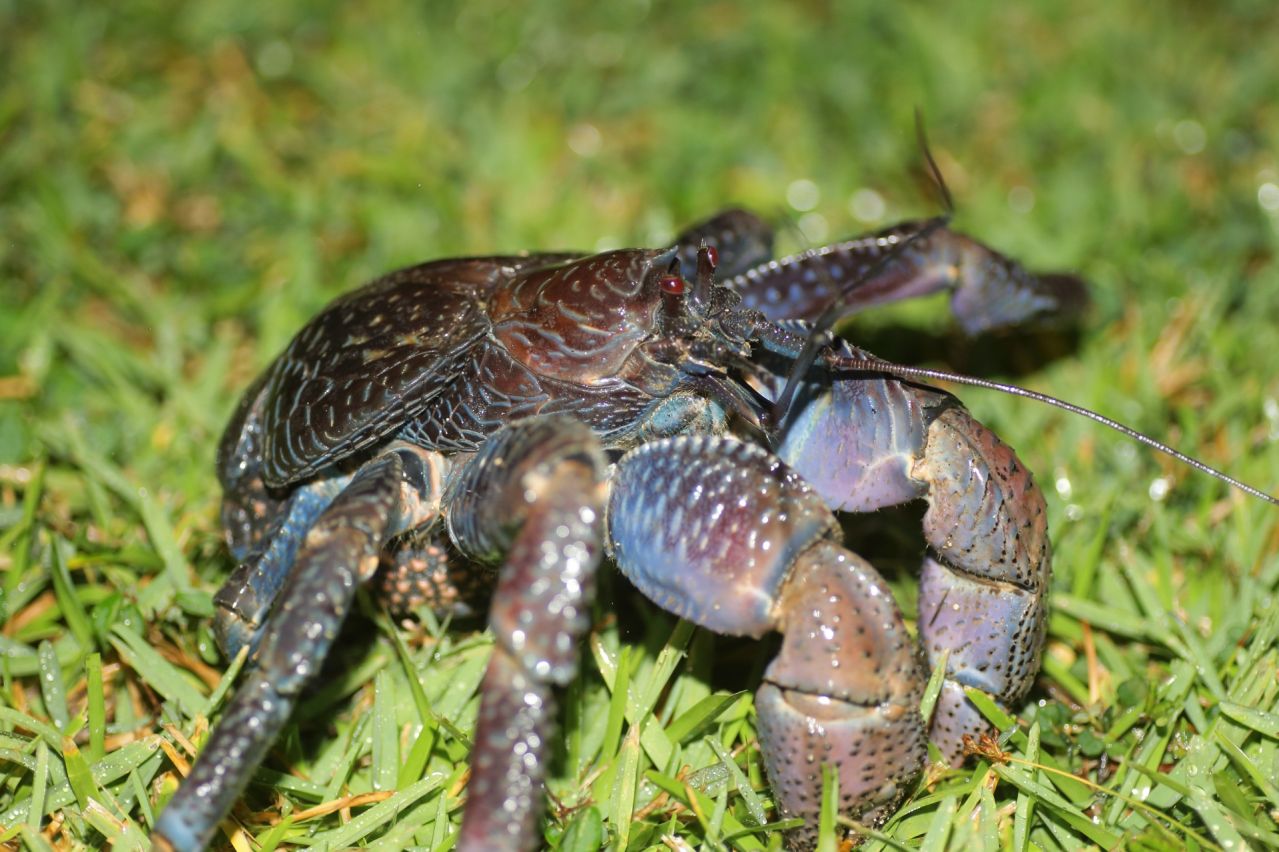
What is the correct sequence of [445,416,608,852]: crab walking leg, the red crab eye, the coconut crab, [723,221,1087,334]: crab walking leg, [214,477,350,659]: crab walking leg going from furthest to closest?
[723,221,1087,334]: crab walking leg, [214,477,350,659]: crab walking leg, the red crab eye, the coconut crab, [445,416,608,852]: crab walking leg

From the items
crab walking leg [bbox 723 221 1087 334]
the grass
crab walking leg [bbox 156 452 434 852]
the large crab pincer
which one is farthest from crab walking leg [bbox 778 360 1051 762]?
crab walking leg [bbox 156 452 434 852]

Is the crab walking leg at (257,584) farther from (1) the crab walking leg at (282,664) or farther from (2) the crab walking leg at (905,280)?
(2) the crab walking leg at (905,280)

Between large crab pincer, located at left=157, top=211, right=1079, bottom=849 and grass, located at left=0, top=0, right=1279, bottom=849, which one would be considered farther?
grass, located at left=0, top=0, right=1279, bottom=849

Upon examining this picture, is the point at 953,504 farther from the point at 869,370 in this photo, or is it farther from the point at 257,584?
the point at 257,584

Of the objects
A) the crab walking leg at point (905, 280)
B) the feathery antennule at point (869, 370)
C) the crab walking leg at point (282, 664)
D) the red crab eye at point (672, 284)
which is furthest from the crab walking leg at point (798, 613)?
the crab walking leg at point (905, 280)

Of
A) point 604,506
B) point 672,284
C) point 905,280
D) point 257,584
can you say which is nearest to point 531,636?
point 604,506

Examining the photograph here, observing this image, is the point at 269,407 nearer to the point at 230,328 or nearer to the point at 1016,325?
the point at 230,328

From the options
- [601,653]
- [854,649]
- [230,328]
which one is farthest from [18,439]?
[854,649]

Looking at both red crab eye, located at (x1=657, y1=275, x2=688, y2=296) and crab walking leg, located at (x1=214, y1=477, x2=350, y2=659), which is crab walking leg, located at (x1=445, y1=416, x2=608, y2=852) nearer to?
red crab eye, located at (x1=657, y1=275, x2=688, y2=296)
